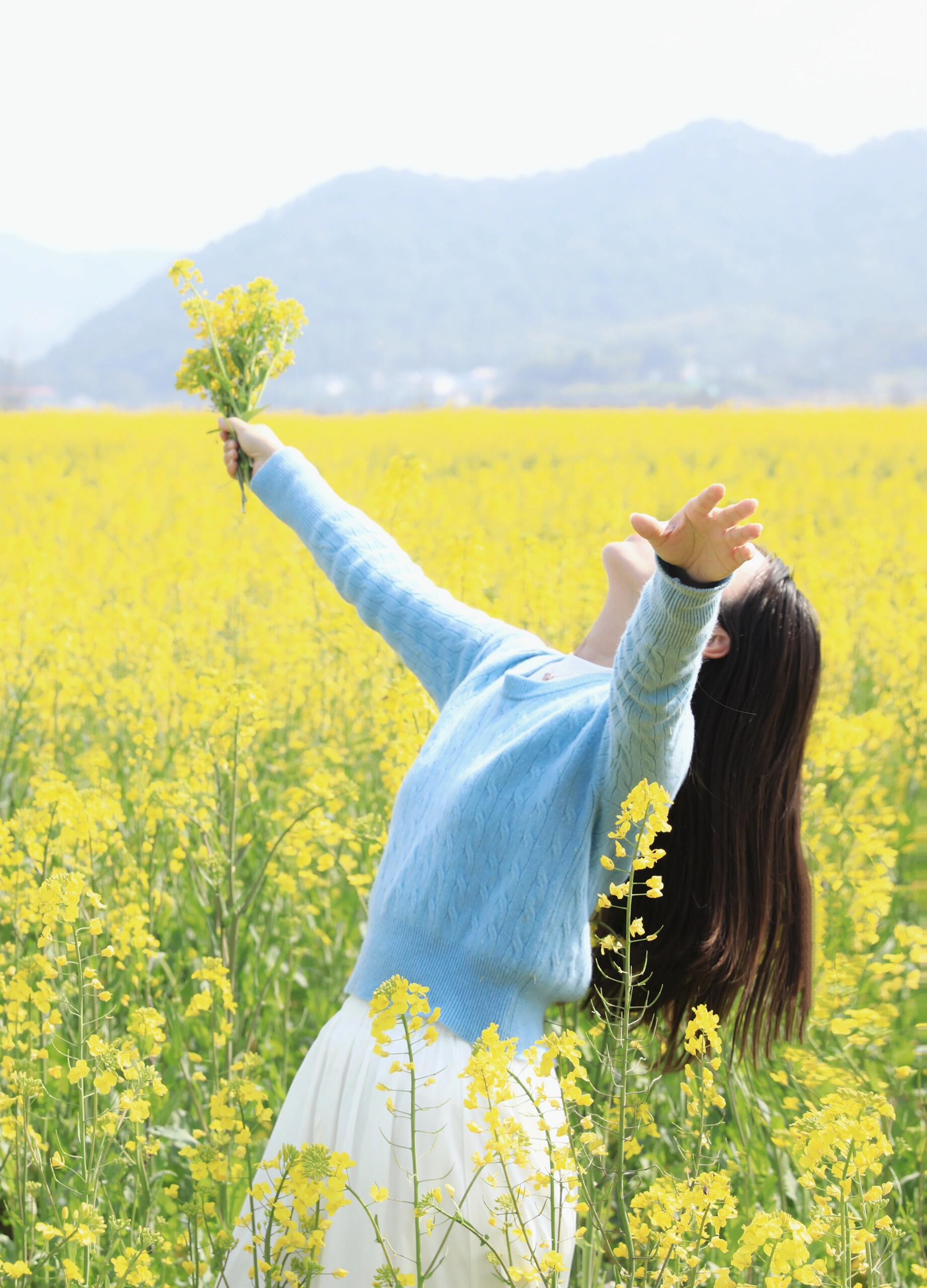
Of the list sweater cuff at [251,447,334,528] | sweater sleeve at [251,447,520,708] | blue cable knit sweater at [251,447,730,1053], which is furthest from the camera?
sweater cuff at [251,447,334,528]

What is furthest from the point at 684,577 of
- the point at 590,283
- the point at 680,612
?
the point at 590,283

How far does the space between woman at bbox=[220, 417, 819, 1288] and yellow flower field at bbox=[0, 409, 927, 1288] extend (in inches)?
2.6

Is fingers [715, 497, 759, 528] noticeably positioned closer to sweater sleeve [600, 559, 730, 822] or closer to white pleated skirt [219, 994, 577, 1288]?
sweater sleeve [600, 559, 730, 822]

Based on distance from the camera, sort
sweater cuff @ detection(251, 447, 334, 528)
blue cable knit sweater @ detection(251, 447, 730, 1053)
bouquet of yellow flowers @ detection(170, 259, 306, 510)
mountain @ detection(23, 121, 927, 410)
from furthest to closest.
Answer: mountain @ detection(23, 121, 927, 410) → bouquet of yellow flowers @ detection(170, 259, 306, 510) → sweater cuff @ detection(251, 447, 334, 528) → blue cable knit sweater @ detection(251, 447, 730, 1053)

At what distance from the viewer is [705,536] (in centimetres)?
114

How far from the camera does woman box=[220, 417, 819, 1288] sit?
4.11 feet

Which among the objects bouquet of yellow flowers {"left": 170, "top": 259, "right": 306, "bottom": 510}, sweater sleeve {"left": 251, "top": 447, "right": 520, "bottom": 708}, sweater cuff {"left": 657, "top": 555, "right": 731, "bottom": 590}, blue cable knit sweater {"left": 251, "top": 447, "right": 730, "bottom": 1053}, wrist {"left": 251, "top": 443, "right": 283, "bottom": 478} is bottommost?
blue cable knit sweater {"left": 251, "top": 447, "right": 730, "bottom": 1053}

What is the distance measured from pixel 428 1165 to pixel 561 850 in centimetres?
39

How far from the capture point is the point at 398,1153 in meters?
1.33

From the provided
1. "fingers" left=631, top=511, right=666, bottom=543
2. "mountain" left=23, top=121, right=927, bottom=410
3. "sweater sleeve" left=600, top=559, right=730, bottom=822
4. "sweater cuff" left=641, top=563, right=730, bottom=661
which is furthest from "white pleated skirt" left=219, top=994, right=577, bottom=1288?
"mountain" left=23, top=121, right=927, bottom=410

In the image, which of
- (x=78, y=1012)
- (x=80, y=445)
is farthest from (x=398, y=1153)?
(x=80, y=445)

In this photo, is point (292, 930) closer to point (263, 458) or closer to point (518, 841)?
point (263, 458)

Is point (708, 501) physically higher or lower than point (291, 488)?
lower

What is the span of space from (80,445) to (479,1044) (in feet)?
45.8
